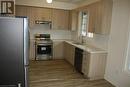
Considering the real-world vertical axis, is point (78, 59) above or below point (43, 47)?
below

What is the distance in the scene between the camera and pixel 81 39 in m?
5.72

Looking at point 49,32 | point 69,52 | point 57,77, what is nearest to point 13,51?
point 57,77

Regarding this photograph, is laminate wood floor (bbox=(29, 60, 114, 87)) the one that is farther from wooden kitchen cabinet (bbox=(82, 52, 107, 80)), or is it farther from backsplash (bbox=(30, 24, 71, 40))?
backsplash (bbox=(30, 24, 71, 40))

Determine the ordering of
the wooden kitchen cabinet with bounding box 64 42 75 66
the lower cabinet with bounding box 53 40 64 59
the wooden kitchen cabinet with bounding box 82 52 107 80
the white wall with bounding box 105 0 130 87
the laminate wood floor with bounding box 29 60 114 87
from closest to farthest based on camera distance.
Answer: the white wall with bounding box 105 0 130 87
the laminate wood floor with bounding box 29 60 114 87
the wooden kitchen cabinet with bounding box 82 52 107 80
the wooden kitchen cabinet with bounding box 64 42 75 66
the lower cabinet with bounding box 53 40 64 59

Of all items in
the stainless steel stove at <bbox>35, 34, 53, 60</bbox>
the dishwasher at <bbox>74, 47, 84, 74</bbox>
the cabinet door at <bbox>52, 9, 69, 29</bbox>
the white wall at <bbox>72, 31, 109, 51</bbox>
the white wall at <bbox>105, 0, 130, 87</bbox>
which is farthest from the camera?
the cabinet door at <bbox>52, 9, 69, 29</bbox>

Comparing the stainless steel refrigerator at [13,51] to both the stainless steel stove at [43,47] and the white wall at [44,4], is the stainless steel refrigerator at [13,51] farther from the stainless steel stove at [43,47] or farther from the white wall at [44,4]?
the white wall at [44,4]

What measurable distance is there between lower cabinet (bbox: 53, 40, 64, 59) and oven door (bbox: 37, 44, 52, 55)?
24 centimetres

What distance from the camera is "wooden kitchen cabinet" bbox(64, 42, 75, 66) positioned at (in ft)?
17.4

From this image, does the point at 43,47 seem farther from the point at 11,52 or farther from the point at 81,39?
the point at 11,52

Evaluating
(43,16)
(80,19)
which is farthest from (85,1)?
(43,16)

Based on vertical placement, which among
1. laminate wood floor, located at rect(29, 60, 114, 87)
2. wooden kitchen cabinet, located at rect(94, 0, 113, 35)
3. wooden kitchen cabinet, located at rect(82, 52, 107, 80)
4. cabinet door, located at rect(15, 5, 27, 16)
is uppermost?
cabinet door, located at rect(15, 5, 27, 16)

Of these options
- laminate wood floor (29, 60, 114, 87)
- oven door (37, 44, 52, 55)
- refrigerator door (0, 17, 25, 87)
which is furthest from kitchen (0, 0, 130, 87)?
refrigerator door (0, 17, 25, 87)

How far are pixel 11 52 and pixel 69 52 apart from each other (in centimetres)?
410

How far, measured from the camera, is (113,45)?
389cm
